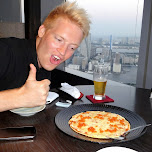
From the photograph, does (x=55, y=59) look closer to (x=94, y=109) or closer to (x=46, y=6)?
(x=94, y=109)

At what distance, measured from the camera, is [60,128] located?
2.82ft

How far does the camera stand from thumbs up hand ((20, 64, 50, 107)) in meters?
0.91

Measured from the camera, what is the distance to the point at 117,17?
270 cm

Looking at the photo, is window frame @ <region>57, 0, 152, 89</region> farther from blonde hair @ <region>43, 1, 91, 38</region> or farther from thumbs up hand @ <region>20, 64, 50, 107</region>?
thumbs up hand @ <region>20, 64, 50, 107</region>

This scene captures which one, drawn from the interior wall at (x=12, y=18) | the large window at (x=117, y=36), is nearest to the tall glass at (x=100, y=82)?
the large window at (x=117, y=36)

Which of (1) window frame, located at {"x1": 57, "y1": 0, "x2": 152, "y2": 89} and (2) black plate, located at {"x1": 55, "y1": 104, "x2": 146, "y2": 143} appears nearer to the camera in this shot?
(2) black plate, located at {"x1": 55, "y1": 104, "x2": 146, "y2": 143}

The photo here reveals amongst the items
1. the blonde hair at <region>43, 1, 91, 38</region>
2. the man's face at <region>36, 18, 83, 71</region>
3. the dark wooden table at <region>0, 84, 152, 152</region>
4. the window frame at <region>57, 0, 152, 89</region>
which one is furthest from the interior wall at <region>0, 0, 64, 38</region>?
the dark wooden table at <region>0, 84, 152, 152</region>

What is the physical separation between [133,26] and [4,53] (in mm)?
1987

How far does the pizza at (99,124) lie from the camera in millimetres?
898

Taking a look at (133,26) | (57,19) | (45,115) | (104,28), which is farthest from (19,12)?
(45,115)

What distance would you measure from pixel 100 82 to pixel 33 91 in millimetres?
657

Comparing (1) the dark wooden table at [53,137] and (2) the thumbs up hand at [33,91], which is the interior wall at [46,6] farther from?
(2) the thumbs up hand at [33,91]

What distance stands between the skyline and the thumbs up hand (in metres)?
1.70

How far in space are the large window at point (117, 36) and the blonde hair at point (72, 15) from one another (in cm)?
109
